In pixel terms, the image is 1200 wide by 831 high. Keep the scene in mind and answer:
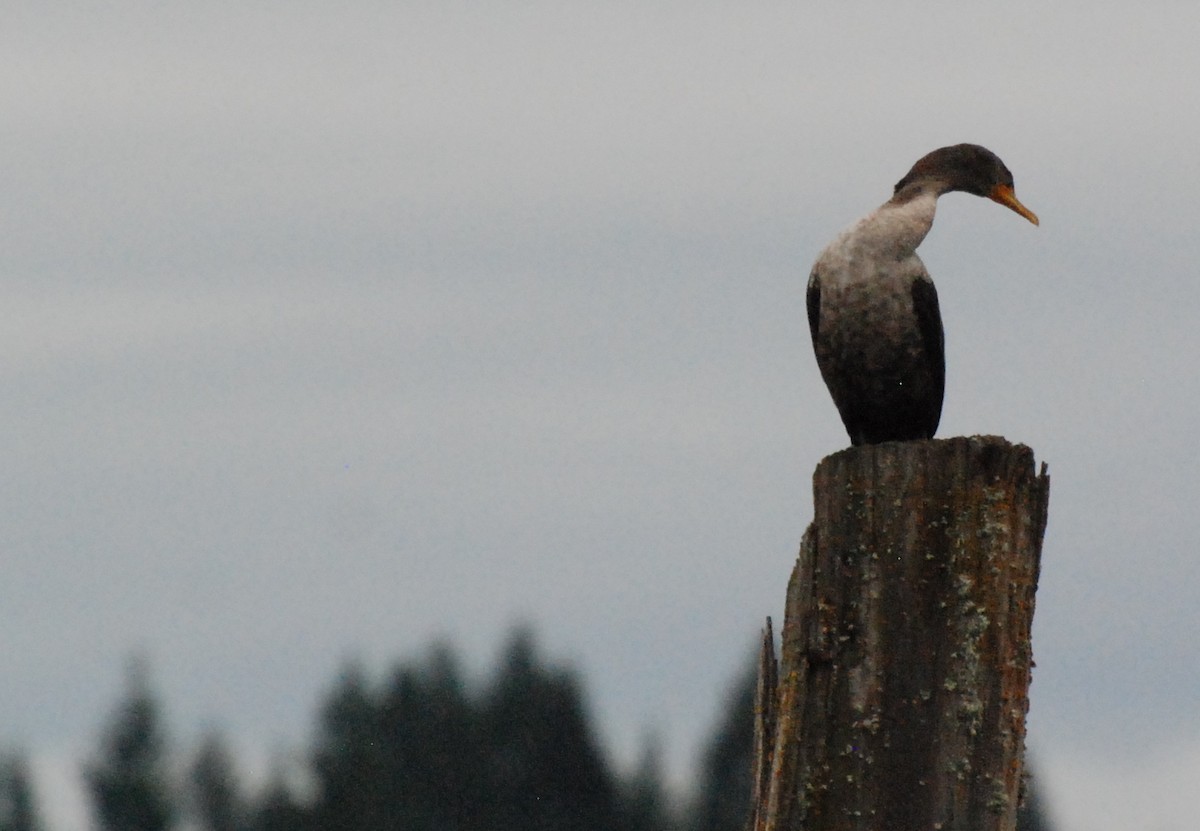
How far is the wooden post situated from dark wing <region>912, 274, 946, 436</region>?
2920mm

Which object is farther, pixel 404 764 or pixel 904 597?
pixel 404 764

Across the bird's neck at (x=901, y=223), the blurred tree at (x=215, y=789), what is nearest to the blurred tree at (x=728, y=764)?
the blurred tree at (x=215, y=789)

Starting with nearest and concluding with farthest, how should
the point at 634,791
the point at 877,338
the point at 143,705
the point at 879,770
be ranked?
1. the point at 879,770
2. the point at 877,338
3. the point at 634,791
4. the point at 143,705

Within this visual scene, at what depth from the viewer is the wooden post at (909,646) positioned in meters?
6.88

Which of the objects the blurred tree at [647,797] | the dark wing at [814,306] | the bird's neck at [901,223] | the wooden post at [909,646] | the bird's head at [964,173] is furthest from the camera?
the blurred tree at [647,797]

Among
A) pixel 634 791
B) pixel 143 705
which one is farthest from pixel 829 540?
pixel 143 705

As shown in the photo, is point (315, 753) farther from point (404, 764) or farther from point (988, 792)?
point (988, 792)

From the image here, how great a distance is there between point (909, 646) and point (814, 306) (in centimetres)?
363

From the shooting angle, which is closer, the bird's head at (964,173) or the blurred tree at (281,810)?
the bird's head at (964,173)

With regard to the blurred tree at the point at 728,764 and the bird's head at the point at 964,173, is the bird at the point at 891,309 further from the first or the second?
the blurred tree at the point at 728,764

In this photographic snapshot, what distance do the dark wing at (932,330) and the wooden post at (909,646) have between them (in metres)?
2.92

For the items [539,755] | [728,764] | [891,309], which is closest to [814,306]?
[891,309]

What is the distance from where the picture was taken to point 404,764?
46.9 metres

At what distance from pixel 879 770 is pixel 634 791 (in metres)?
36.8
